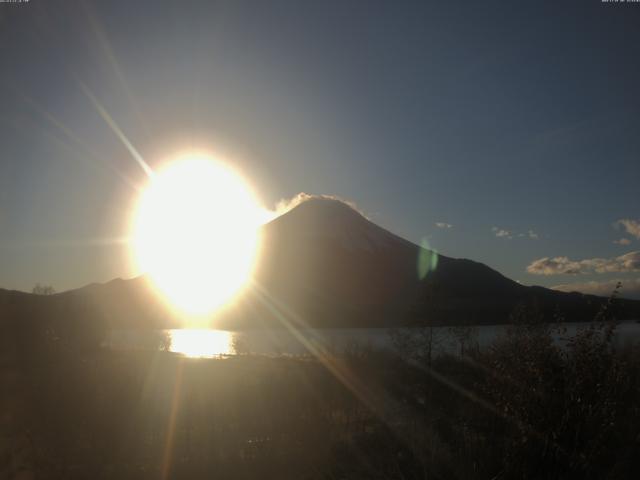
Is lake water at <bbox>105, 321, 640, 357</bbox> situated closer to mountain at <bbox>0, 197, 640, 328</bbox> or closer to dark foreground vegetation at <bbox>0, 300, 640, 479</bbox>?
dark foreground vegetation at <bbox>0, 300, 640, 479</bbox>

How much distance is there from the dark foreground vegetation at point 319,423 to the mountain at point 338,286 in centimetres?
9504

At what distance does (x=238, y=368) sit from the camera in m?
21.9

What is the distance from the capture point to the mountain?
125125 millimetres

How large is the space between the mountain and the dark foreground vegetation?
312 ft

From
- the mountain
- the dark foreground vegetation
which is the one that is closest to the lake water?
the dark foreground vegetation

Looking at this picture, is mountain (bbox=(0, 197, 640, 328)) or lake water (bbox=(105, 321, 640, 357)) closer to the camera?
lake water (bbox=(105, 321, 640, 357))

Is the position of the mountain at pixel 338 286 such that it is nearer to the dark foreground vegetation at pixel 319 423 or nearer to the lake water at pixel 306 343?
the lake water at pixel 306 343

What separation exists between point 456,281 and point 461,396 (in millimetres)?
142128

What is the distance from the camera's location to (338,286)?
148250mm

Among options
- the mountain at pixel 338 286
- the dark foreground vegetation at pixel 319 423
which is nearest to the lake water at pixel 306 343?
the dark foreground vegetation at pixel 319 423

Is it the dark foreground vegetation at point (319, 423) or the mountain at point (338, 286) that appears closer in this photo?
the dark foreground vegetation at point (319, 423)

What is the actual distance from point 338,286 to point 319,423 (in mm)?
139428

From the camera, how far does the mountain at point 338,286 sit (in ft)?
411

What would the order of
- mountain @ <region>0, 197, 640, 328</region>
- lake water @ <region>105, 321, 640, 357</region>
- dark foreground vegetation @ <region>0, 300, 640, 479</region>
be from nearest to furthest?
dark foreground vegetation @ <region>0, 300, 640, 479</region> < lake water @ <region>105, 321, 640, 357</region> < mountain @ <region>0, 197, 640, 328</region>
